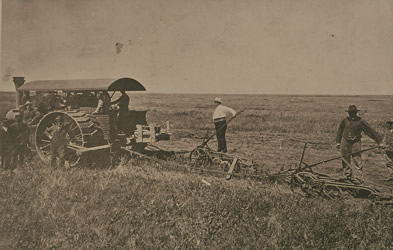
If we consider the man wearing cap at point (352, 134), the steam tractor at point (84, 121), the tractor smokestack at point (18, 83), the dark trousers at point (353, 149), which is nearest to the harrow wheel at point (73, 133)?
the steam tractor at point (84, 121)

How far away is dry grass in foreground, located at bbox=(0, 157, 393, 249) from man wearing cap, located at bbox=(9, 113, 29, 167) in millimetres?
1084

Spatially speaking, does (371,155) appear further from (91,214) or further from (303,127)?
(91,214)

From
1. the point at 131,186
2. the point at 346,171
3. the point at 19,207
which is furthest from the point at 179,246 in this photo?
the point at 346,171

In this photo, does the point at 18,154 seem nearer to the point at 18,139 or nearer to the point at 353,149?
the point at 18,139

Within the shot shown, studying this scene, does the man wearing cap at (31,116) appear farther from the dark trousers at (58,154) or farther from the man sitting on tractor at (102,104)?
the man sitting on tractor at (102,104)

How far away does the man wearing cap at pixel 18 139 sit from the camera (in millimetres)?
6648

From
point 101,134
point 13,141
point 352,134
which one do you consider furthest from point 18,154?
point 352,134

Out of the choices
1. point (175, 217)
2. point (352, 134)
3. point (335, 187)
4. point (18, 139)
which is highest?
point (352, 134)

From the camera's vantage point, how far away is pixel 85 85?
7.41 m

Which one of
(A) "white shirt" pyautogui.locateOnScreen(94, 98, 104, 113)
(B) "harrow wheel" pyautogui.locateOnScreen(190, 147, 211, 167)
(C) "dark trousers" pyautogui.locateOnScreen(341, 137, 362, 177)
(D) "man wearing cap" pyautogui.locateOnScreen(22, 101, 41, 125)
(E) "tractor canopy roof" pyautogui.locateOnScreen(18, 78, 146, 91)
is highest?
(E) "tractor canopy roof" pyautogui.locateOnScreen(18, 78, 146, 91)

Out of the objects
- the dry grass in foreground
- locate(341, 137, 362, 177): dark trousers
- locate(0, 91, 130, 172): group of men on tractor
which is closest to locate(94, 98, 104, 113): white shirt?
locate(0, 91, 130, 172): group of men on tractor

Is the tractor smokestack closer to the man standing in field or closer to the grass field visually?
the man standing in field

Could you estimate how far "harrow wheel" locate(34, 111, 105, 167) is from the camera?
6832mm

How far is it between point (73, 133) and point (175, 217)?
4.01 metres
